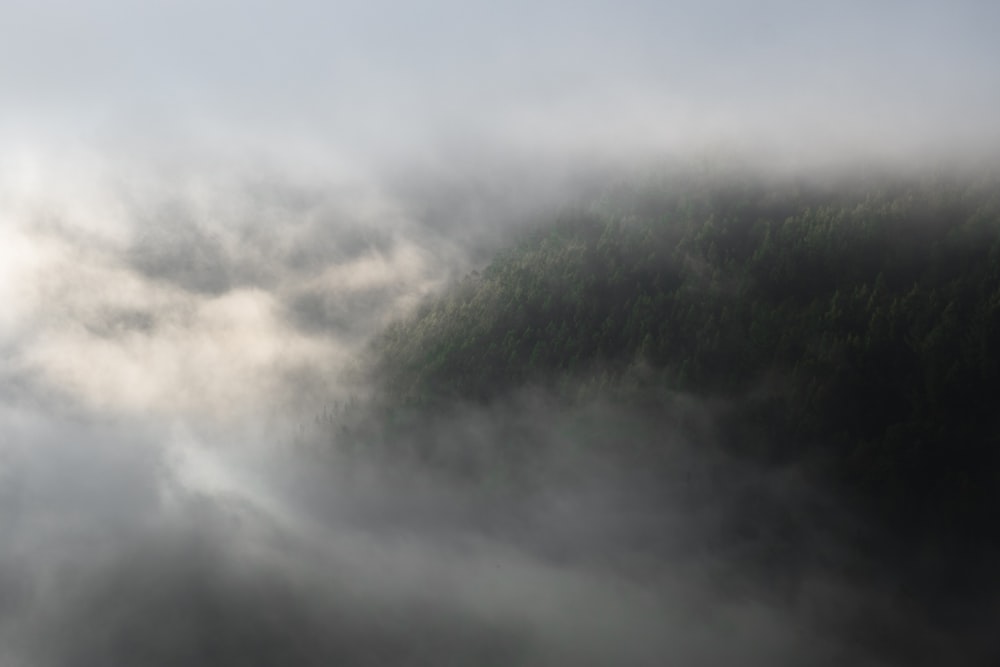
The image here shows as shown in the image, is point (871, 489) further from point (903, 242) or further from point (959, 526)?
point (903, 242)

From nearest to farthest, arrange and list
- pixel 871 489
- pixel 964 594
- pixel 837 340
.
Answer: pixel 964 594 → pixel 871 489 → pixel 837 340

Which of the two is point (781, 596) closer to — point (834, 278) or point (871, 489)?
point (871, 489)

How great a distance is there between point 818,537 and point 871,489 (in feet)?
58.9

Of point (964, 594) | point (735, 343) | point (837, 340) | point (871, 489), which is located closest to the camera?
A: point (964, 594)

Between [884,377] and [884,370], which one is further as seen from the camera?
[884,370]

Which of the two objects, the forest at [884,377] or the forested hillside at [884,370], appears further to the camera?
the forested hillside at [884,370]

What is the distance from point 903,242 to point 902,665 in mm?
104332

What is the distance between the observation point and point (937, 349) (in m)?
163

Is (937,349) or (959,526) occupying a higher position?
(937,349)

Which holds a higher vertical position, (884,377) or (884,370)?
(884,370)

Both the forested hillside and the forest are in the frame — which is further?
the forested hillside

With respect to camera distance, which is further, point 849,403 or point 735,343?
point 735,343

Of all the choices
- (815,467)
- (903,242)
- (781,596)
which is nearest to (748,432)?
(815,467)

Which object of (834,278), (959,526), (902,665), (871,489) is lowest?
(902,665)
